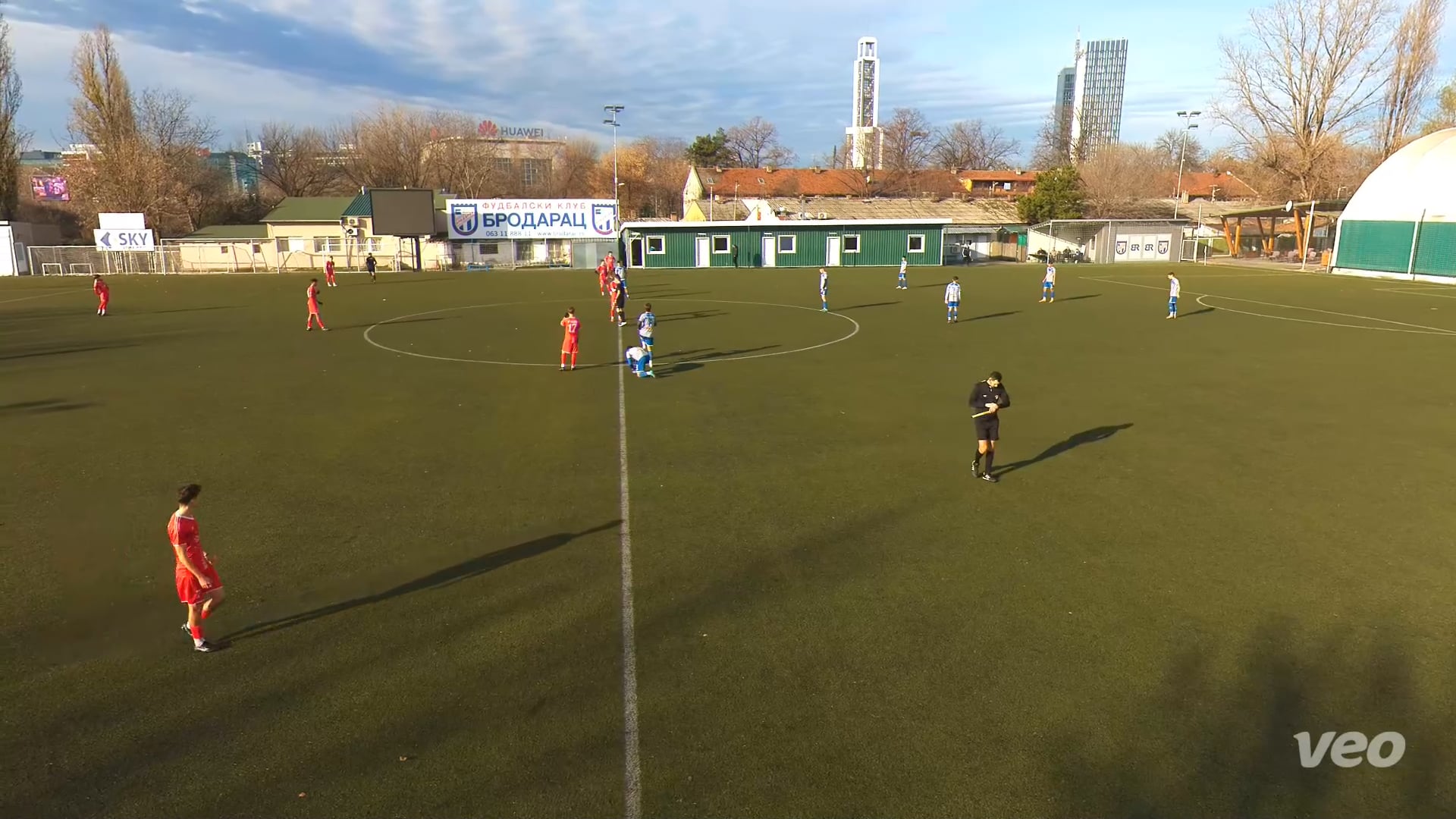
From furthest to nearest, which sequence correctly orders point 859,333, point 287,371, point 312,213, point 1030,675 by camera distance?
point 312,213 → point 859,333 → point 287,371 → point 1030,675

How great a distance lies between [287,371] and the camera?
20.7 metres

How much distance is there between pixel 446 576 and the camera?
29.8ft

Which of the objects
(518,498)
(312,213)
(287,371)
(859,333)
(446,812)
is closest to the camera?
(446,812)

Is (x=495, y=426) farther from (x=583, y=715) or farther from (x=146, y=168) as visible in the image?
(x=146, y=168)

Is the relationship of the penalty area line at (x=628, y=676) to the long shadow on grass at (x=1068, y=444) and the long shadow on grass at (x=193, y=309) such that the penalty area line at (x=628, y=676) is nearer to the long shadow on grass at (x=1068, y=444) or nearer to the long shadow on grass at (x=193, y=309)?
the long shadow on grass at (x=1068, y=444)

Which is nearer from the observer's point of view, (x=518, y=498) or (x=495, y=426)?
(x=518, y=498)

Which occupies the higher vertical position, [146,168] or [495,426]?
[146,168]

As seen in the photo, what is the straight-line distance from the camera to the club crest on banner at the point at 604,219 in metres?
64.2

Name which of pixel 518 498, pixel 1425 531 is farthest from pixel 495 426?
pixel 1425 531

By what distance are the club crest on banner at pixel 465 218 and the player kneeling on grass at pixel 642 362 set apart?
4762 cm

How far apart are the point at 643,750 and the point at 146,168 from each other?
82446mm

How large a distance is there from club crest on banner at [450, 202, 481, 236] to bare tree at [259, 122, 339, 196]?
41.6 m

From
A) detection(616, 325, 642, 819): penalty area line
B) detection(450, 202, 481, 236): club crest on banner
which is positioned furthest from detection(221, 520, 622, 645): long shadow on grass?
detection(450, 202, 481, 236): club crest on banner

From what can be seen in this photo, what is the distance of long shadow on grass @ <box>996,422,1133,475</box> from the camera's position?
12969 mm
